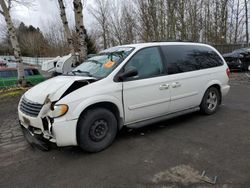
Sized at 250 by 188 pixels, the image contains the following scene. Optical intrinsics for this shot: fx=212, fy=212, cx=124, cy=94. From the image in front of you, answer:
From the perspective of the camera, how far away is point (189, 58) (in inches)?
186

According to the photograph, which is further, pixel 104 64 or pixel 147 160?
pixel 104 64

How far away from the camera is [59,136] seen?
3127 mm

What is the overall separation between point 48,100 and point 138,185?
180cm

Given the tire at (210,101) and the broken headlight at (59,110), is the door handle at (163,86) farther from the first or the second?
the broken headlight at (59,110)

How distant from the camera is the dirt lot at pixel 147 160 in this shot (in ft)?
8.97

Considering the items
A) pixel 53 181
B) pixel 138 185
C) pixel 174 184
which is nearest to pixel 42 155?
pixel 53 181

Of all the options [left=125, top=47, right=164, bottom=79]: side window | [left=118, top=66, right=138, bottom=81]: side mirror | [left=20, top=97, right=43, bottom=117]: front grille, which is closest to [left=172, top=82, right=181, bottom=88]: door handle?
[left=125, top=47, right=164, bottom=79]: side window

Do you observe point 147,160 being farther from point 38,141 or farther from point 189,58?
point 189,58

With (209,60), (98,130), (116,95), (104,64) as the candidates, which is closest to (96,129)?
(98,130)

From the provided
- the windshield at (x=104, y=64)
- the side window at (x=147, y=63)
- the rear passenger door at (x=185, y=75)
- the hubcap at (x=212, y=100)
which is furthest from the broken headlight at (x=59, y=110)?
the hubcap at (x=212, y=100)

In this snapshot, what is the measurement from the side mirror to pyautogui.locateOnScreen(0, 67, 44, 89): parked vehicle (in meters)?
8.94

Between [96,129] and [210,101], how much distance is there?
3.11 m

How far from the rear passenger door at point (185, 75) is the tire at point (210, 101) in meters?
0.21

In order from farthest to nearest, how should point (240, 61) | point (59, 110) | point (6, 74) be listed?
point (240, 61) → point (6, 74) → point (59, 110)
